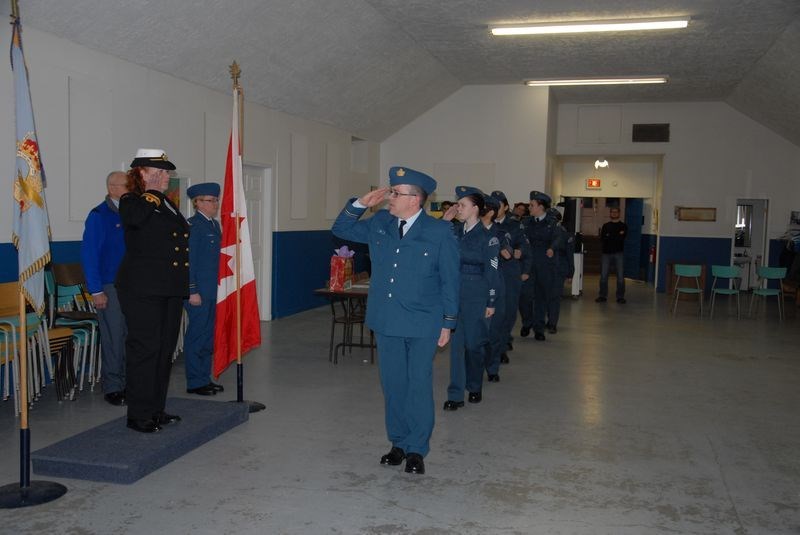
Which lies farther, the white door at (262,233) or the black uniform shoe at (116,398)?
the white door at (262,233)

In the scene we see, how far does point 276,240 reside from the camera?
10.5 m

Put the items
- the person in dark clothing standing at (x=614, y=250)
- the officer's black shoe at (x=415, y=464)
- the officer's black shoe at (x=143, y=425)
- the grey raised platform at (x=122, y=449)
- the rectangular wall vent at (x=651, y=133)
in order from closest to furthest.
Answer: the grey raised platform at (x=122, y=449) → the officer's black shoe at (x=415, y=464) → the officer's black shoe at (x=143, y=425) → the person in dark clothing standing at (x=614, y=250) → the rectangular wall vent at (x=651, y=133)

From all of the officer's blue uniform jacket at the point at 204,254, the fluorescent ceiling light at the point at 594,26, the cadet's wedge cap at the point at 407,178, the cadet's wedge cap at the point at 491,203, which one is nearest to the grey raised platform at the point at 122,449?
the officer's blue uniform jacket at the point at 204,254

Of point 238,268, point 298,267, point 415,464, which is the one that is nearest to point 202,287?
point 238,268

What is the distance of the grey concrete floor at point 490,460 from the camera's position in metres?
3.65

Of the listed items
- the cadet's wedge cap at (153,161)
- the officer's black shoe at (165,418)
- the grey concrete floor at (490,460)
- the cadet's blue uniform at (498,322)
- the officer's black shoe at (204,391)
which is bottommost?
the grey concrete floor at (490,460)

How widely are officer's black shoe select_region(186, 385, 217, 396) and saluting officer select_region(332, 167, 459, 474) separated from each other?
2.19 meters

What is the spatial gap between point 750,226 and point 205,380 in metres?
13.2

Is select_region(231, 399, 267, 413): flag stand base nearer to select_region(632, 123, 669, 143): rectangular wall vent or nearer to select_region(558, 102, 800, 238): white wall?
select_region(558, 102, 800, 238): white wall

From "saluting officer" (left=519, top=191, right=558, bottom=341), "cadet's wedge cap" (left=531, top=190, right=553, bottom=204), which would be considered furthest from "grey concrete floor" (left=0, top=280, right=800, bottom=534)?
"cadet's wedge cap" (left=531, top=190, right=553, bottom=204)

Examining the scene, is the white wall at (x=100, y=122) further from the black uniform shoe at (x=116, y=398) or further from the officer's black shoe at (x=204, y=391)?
the officer's black shoe at (x=204, y=391)

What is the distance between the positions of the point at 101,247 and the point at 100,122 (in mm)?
1874

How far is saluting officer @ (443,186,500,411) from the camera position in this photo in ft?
18.0

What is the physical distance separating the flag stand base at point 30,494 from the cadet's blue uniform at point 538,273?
20.0 ft
